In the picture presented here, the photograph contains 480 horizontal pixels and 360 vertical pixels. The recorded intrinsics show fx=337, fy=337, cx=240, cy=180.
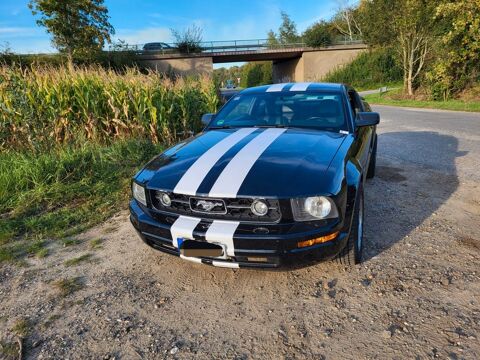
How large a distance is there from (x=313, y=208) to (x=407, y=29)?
1856cm

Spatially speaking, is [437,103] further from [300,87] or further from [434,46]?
[300,87]

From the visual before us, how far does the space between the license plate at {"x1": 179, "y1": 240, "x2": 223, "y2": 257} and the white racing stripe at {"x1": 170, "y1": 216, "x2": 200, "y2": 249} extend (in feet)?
0.17

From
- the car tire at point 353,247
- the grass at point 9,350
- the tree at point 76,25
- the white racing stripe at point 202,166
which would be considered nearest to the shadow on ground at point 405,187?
the car tire at point 353,247

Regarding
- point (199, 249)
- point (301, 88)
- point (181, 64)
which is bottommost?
point (199, 249)

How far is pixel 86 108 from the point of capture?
256 inches

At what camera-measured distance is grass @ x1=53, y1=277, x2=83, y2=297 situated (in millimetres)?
2564

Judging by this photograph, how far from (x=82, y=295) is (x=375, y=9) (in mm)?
22555

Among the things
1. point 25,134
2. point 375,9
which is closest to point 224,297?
point 25,134

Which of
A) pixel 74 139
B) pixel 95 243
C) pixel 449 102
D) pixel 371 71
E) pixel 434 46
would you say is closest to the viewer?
pixel 95 243

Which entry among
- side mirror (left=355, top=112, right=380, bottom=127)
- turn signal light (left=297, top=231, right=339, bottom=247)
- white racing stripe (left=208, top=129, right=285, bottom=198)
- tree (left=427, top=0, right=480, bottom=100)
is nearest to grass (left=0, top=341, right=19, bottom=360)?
white racing stripe (left=208, top=129, right=285, bottom=198)

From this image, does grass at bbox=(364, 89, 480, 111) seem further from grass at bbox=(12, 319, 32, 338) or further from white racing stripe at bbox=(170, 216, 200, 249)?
grass at bbox=(12, 319, 32, 338)

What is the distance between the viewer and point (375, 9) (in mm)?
19953

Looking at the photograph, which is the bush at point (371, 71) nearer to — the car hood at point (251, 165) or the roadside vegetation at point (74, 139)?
the roadside vegetation at point (74, 139)

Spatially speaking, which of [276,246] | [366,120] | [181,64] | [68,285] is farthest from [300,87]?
[181,64]
